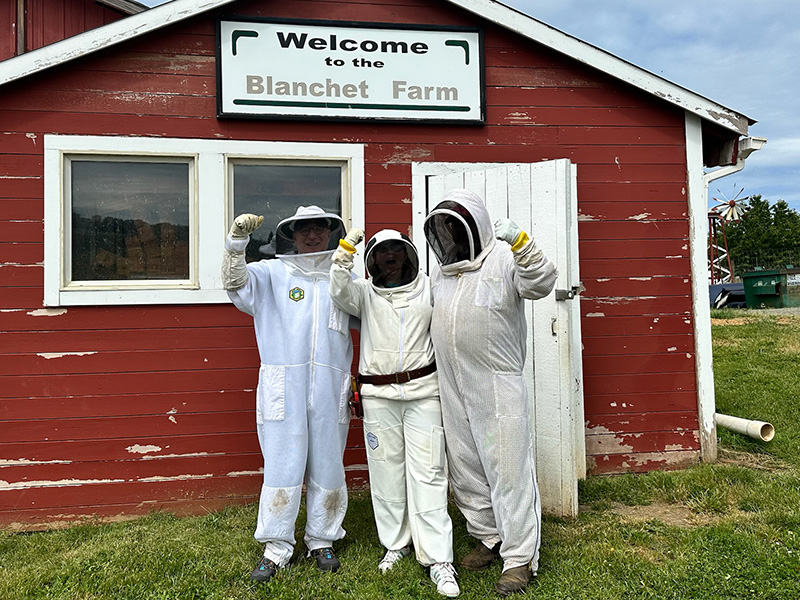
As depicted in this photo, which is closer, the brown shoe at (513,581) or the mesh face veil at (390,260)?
the brown shoe at (513,581)

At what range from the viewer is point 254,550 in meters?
4.01

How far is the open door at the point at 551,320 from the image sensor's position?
454cm

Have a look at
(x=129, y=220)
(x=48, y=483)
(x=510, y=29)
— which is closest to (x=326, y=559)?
(x=48, y=483)

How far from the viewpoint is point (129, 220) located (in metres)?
4.87

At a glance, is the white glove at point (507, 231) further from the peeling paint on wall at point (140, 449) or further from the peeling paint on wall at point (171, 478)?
the peeling paint on wall at point (140, 449)

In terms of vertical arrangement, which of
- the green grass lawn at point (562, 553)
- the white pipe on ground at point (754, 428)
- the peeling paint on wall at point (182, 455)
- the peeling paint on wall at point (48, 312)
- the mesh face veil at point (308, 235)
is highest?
the mesh face veil at point (308, 235)

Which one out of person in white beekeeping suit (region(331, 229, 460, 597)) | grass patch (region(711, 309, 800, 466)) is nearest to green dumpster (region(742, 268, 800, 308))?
grass patch (region(711, 309, 800, 466))

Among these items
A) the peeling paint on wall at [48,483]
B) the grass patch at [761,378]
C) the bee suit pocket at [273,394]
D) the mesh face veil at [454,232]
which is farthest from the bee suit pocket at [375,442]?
the grass patch at [761,378]

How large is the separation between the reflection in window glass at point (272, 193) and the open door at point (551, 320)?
138 cm

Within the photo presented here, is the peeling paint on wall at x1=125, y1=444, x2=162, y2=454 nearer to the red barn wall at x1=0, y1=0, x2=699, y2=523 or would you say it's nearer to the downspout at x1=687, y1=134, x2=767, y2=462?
the red barn wall at x1=0, y1=0, x2=699, y2=523

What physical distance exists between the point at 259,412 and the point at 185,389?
1.43 m

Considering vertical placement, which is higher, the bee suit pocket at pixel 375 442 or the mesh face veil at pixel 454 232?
the mesh face veil at pixel 454 232

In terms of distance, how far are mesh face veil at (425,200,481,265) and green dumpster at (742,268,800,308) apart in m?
20.8

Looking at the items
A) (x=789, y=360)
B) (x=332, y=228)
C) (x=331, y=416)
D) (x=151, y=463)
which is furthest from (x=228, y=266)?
(x=789, y=360)
